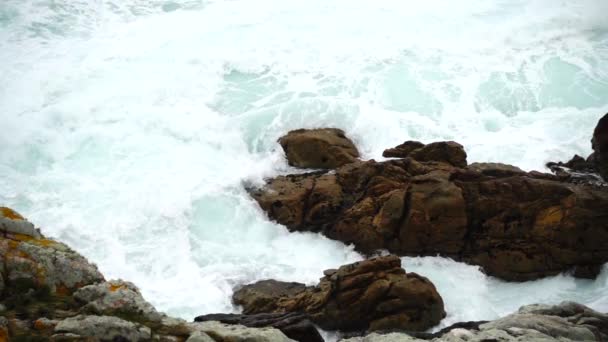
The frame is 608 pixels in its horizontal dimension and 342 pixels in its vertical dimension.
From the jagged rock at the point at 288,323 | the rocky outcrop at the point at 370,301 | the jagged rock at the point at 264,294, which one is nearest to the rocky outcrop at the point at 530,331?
the jagged rock at the point at 288,323

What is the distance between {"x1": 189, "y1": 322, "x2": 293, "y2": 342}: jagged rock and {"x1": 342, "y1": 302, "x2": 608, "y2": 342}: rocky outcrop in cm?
142

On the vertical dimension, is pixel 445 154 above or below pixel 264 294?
above

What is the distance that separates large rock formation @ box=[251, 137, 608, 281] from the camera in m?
13.4

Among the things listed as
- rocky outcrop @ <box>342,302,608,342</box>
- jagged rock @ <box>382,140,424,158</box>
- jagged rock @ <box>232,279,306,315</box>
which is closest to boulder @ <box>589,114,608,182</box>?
jagged rock @ <box>382,140,424,158</box>

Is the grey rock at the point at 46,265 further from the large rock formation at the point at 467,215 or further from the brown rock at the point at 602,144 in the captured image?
the brown rock at the point at 602,144

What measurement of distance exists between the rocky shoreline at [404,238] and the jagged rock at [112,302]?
0.02 m

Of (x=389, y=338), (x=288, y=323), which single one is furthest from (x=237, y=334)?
(x=389, y=338)

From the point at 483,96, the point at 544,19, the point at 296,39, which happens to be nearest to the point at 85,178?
the point at 296,39

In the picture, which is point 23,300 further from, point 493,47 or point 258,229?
point 493,47

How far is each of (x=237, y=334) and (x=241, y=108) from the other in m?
15.5

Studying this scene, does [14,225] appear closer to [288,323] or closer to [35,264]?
[35,264]

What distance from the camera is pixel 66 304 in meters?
6.26

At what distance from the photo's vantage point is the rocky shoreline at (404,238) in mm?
7070

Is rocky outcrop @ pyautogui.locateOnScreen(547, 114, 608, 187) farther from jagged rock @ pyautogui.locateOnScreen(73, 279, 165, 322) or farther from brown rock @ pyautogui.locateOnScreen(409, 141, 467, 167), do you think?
jagged rock @ pyautogui.locateOnScreen(73, 279, 165, 322)
